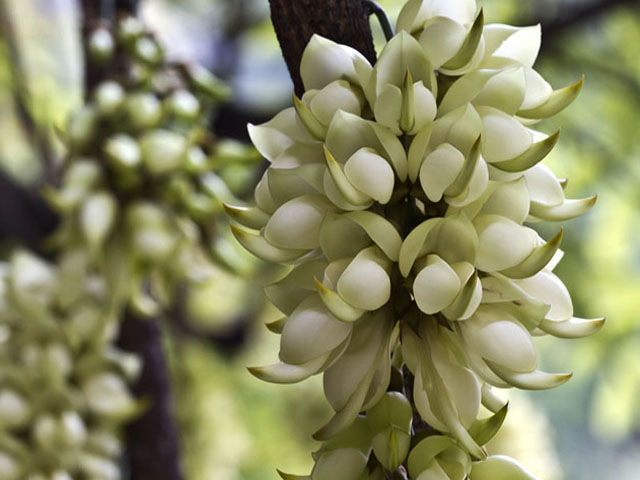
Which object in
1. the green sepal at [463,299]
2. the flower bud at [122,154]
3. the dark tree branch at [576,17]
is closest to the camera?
the green sepal at [463,299]

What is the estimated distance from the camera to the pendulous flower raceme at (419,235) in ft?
0.66

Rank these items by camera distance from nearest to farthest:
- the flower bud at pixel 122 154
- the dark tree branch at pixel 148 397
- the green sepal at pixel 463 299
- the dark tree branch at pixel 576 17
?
the green sepal at pixel 463 299
the flower bud at pixel 122 154
the dark tree branch at pixel 148 397
the dark tree branch at pixel 576 17

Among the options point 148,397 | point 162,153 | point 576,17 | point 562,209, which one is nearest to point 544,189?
point 562,209

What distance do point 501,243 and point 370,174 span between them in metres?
0.04

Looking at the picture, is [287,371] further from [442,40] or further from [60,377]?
[60,377]

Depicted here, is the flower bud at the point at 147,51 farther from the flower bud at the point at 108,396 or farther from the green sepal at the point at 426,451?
the green sepal at the point at 426,451

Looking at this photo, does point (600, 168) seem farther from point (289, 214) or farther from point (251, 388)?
point (289, 214)

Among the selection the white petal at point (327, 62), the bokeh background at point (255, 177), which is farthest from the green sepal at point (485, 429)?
the bokeh background at point (255, 177)

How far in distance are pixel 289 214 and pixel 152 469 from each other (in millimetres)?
402

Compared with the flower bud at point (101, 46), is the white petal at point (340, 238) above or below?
above

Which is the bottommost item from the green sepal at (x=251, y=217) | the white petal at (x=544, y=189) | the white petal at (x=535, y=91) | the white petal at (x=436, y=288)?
the green sepal at (x=251, y=217)

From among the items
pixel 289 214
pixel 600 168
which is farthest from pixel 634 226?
pixel 289 214

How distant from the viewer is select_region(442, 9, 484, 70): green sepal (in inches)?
8.1

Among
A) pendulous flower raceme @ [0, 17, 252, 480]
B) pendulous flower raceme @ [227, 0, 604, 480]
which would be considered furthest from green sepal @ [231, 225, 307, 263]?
pendulous flower raceme @ [0, 17, 252, 480]
